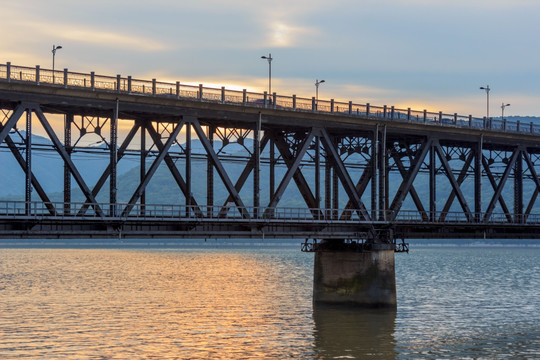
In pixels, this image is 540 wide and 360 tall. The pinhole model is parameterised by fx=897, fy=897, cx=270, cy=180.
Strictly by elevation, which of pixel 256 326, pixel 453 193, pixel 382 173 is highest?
Result: pixel 382 173

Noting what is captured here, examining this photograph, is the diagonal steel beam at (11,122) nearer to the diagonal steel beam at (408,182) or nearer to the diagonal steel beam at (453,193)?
the diagonal steel beam at (408,182)

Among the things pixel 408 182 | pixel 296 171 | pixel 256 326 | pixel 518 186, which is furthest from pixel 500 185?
pixel 256 326

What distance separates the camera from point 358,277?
6419 centimetres

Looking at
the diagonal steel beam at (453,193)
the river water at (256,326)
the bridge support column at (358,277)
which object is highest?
the diagonal steel beam at (453,193)

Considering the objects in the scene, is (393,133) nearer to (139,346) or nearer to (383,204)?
(383,204)

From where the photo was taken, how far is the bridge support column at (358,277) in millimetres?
63656

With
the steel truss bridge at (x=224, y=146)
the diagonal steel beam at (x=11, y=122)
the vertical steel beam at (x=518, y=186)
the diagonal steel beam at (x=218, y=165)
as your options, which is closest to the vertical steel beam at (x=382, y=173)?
the steel truss bridge at (x=224, y=146)

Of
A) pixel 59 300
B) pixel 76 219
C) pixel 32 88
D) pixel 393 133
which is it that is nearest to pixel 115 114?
pixel 32 88

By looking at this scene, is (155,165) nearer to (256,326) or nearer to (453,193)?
(256,326)

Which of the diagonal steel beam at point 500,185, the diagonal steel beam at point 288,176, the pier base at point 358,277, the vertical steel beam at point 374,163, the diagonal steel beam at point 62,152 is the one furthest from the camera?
the diagonal steel beam at point 500,185

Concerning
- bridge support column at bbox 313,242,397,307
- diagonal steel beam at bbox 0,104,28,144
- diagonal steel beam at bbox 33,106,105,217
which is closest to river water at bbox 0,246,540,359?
bridge support column at bbox 313,242,397,307

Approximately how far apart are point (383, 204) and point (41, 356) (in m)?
32.6

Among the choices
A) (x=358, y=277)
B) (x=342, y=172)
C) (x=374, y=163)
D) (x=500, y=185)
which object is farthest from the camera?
(x=500, y=185)

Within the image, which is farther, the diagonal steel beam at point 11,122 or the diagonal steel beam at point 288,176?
the diagonal steel beam at point 288,176
